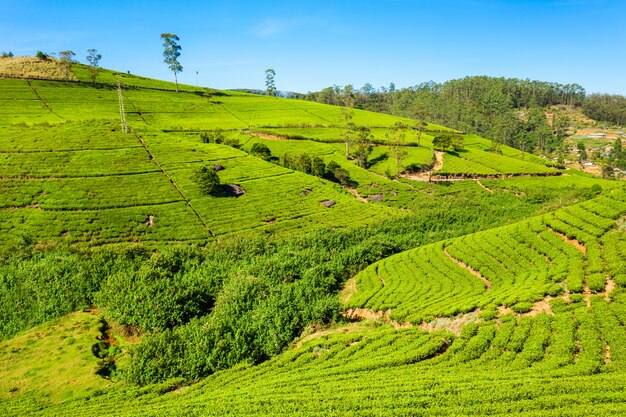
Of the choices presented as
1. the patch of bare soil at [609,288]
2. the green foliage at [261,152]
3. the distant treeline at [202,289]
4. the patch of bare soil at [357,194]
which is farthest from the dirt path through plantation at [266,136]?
the patch of bare soil at [609,288]

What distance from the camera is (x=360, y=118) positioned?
139 metres

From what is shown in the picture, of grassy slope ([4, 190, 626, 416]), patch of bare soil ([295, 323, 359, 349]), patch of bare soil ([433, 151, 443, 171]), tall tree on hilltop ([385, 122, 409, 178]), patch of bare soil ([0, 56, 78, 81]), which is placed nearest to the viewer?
grassy slope ([4, 190, 626, 416])

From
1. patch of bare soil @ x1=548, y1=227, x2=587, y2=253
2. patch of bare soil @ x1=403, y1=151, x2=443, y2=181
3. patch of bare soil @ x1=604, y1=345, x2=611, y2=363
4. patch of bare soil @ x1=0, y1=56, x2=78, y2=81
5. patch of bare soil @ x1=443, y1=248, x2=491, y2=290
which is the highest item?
patch of bare soil @ x1=0, y1=56, x2=78, y2=81

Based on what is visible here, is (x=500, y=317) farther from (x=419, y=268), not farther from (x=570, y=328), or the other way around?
(x=419, y=268)

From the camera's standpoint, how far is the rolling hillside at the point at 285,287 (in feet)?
66.9

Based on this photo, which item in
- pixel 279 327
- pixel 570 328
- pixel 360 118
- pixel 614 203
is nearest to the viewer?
pixel 570 328

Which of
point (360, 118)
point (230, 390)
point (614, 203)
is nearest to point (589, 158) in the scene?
point (360, 118)

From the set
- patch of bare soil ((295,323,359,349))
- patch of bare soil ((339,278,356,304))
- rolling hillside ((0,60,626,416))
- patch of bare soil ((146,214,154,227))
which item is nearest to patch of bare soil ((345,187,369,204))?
rolling hillside ((0,60,626,416))

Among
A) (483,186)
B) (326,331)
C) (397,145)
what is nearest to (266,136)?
(397,145)

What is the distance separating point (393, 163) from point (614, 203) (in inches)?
2357

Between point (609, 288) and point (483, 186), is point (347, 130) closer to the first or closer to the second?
point (483, 186)

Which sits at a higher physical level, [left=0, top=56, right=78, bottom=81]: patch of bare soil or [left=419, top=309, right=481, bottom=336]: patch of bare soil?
[left=0, top=56, right=78, bottom=81]: patch of bare soil

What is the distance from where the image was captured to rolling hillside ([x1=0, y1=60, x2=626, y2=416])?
2039 cm

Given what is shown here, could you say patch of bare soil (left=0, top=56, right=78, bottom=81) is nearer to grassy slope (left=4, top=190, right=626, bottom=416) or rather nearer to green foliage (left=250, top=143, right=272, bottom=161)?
green foliage (left=250, top=143, right=272, bottom=161)
